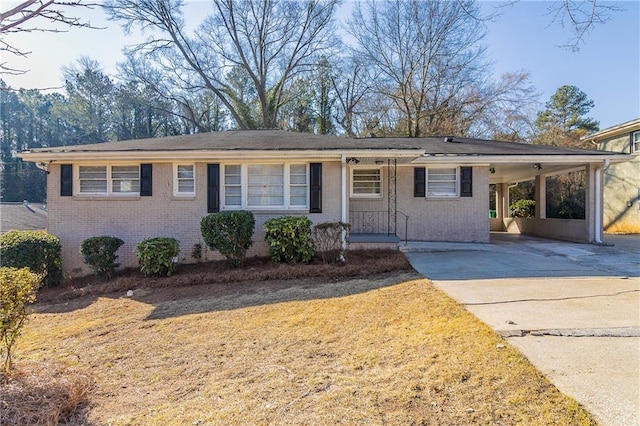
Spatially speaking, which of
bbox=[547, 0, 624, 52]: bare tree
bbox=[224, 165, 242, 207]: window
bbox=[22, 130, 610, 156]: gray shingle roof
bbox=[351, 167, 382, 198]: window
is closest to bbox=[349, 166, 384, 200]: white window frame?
bbox=[351, 167, 382, 198]: window

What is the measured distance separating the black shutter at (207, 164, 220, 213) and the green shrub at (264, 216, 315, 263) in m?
1.78

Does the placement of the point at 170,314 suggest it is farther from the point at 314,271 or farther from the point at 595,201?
the point at 595,201

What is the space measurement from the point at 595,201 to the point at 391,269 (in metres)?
7.82

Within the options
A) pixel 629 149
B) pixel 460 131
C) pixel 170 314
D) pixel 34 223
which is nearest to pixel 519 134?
pixel 460 131

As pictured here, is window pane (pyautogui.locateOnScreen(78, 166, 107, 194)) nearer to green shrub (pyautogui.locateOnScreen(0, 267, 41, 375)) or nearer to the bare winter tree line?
green shrub (pyautogui.locateOnScreen(0, 267, 41, 375))

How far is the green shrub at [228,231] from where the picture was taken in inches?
337

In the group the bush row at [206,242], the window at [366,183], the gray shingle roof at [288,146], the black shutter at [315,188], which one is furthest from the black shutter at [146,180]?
the window at [366,183]

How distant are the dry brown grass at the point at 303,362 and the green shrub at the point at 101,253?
227 centimetres

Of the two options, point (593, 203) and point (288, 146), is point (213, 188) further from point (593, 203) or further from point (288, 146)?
point (593, 203)

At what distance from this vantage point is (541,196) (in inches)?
566

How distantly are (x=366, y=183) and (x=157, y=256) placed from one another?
6.72 m

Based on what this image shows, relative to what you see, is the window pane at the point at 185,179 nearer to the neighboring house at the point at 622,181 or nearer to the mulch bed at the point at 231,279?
the mulch bed at the point at 231,279

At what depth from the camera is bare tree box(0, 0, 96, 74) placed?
8.89 ft

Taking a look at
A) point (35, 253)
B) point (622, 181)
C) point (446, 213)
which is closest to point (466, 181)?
point (446, 213)
